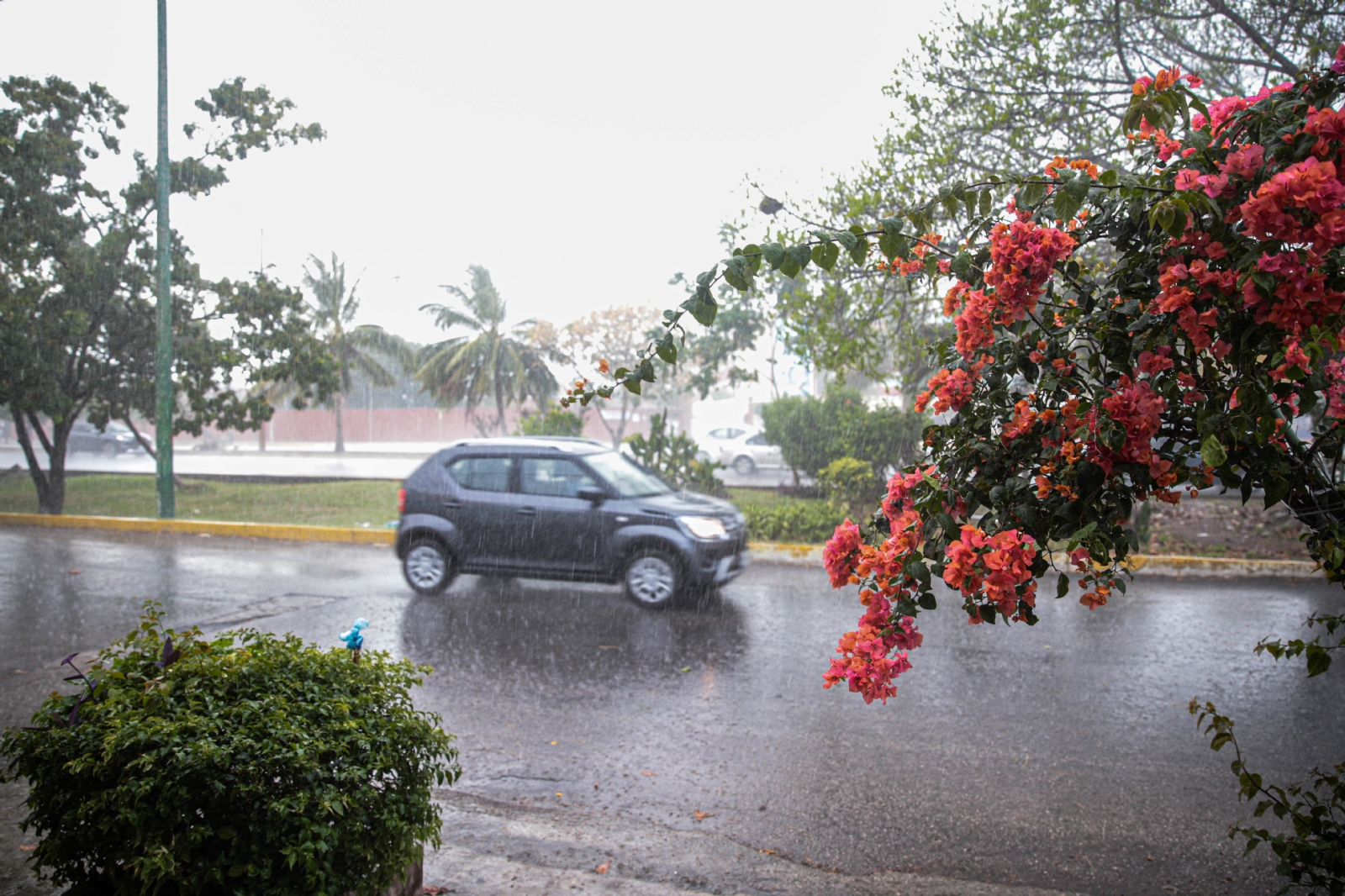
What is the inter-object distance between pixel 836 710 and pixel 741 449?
23.6 m

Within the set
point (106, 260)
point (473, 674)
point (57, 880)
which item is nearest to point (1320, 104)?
point (57, 880)

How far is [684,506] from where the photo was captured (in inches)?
318

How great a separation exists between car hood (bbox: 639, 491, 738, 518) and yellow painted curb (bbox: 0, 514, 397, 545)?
194 inches

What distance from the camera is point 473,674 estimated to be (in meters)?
5.93

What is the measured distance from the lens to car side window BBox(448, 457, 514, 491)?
328 inches

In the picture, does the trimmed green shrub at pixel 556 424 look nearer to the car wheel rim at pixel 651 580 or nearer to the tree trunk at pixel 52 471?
the car wheel rim at pixel 651 580

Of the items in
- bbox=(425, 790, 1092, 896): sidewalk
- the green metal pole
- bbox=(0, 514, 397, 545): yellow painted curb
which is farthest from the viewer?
the green metal pole

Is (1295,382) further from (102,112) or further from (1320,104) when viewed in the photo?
(102,112)

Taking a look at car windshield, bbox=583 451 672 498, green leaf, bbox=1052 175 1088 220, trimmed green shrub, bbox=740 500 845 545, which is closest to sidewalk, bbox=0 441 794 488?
trimmed green shrub, bbox=740 500 845 545

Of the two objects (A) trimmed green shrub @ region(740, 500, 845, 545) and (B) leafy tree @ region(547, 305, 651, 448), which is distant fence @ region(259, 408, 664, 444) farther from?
(A) trimmed green shrub @ region(740, 500, 845, 545)

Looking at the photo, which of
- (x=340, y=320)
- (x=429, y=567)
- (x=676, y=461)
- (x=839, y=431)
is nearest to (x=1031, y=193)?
(x=429, y=567)

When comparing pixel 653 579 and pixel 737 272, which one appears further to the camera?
pixel 653 579

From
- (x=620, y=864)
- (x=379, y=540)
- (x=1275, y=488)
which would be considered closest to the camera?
(x=1275, y=488)

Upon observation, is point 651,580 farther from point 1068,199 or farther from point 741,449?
point 741,449
